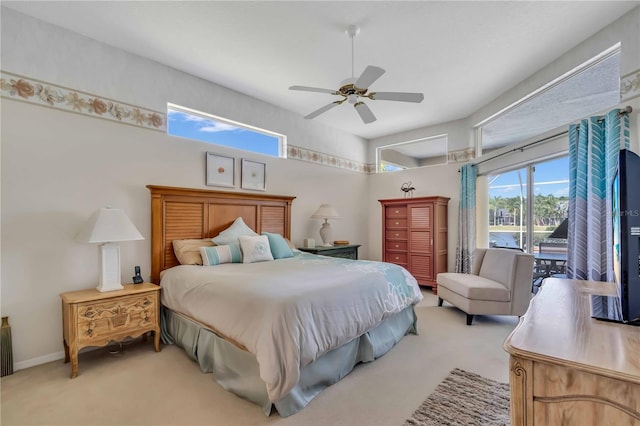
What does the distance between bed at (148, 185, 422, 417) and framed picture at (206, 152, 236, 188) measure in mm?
263

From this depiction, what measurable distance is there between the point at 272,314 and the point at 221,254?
166 cm

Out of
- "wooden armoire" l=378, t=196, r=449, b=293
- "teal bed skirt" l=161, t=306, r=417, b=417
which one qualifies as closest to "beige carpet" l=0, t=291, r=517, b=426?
"teal bed skirt" l=161, t=306, r=417, b=417

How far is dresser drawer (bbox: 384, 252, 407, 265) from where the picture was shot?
5.45m

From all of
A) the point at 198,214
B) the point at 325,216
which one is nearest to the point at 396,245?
the point at 325,216

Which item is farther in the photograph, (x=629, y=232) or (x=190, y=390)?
(x=190, y=390)

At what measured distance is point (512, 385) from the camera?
917 mm

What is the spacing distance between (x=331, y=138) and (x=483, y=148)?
2.64 m

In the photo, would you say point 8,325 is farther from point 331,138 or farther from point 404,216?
point 404,216

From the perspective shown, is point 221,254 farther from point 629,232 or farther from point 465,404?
point 629,232

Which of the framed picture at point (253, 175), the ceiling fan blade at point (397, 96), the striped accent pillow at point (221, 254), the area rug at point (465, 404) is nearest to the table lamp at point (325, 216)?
the framed picture at point (253, 175)

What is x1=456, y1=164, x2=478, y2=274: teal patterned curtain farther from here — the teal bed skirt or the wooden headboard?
the wooden headboard

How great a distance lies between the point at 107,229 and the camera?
258cm

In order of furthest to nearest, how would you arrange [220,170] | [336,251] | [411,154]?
1. [411,154]
2. [336,251]
3. [220,170]

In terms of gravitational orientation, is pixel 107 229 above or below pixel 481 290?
above
